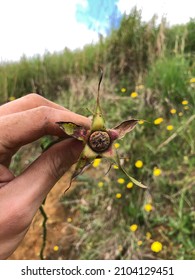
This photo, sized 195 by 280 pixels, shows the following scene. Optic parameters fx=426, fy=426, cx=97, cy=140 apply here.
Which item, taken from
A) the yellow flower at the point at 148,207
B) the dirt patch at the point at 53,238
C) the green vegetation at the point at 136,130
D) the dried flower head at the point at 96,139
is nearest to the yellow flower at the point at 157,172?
the green vegetation at the point at 136,130

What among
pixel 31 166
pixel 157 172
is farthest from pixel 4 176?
pixel 157 172

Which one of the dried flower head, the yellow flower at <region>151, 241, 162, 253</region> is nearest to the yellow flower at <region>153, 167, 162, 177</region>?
the yellow flower at <region>151, 241, 162, 253</region>

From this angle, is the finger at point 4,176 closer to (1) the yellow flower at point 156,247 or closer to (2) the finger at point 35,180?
(2) the finger at point 35,180

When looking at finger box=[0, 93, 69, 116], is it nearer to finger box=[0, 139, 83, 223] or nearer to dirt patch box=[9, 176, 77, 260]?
finger box=[0, 139, 83, 223]

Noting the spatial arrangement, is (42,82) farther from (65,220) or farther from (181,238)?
(181,238)

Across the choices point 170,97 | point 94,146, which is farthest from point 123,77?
point 94,146

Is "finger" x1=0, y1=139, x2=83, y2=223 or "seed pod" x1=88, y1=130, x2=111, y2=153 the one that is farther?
"finger" x1=0, y1=139, x2=83, y2=223
